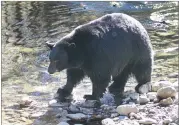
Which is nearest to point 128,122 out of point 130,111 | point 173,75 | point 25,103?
point 130,111

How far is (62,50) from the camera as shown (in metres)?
6.82

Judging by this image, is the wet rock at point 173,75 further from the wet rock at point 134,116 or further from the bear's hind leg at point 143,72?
the wet rock at point 134,116

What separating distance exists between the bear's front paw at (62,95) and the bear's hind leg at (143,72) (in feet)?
3.72

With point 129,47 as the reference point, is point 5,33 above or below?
below

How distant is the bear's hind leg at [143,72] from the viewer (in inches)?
303

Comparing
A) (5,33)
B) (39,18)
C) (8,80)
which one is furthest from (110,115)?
(39,18)

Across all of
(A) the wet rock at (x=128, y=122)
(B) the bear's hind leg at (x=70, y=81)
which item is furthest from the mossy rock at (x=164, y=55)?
(A) the wet rock at (x=128, y=122)

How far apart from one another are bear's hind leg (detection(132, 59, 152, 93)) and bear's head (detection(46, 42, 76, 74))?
1.29 meters

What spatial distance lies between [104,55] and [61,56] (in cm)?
66

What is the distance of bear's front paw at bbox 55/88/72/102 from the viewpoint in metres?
7.30

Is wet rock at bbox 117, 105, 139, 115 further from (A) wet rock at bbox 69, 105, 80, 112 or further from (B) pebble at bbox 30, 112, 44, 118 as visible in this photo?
(B) pebble at bbox 30, 112, 44, 118

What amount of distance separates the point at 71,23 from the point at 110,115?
246 inches

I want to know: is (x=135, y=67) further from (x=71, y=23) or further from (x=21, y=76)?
(x=71, y=23)

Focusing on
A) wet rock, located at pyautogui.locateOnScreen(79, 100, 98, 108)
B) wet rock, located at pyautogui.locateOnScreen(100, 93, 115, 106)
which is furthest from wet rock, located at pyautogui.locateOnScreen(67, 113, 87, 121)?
wet rock, located at pyautogui.locateOnScreen(100, 93, 115, 106)
